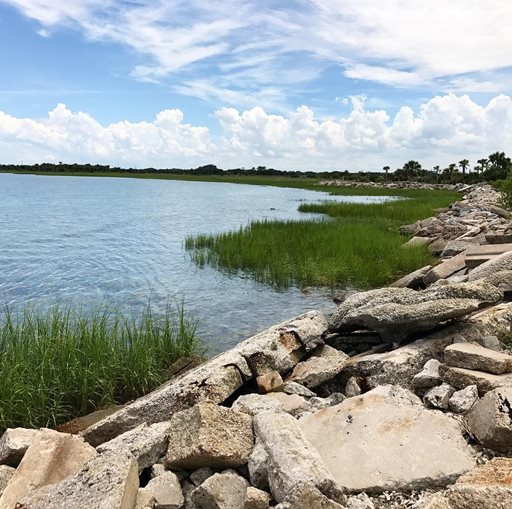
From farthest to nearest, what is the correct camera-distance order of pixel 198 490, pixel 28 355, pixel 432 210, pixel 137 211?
pixel 137 211 < pixel 432 210 < pixel 28 355 < pixel 198 490

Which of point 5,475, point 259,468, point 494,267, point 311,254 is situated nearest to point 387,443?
point 259,468

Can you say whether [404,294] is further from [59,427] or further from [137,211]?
[137,211]

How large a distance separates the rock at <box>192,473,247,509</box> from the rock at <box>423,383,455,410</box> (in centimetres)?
223

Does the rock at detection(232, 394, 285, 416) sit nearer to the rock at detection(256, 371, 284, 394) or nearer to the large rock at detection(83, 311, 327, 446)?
the large rock at detection(83, 311, 327, 446)

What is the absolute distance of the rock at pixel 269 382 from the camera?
6.40 meters

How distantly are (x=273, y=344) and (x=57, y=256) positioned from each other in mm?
17596

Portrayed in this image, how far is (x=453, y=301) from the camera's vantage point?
275 inches

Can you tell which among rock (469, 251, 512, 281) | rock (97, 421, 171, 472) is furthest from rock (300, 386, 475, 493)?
rock (469, 251, 512, 281)

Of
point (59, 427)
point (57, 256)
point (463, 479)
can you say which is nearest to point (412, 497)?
point (463, 479)

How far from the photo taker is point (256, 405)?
5.32m

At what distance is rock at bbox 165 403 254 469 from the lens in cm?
426

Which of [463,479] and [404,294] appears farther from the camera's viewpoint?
[404,294]

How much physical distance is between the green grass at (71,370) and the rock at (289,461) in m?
3.88

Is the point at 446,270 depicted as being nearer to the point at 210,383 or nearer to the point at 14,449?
the point at 210,383
